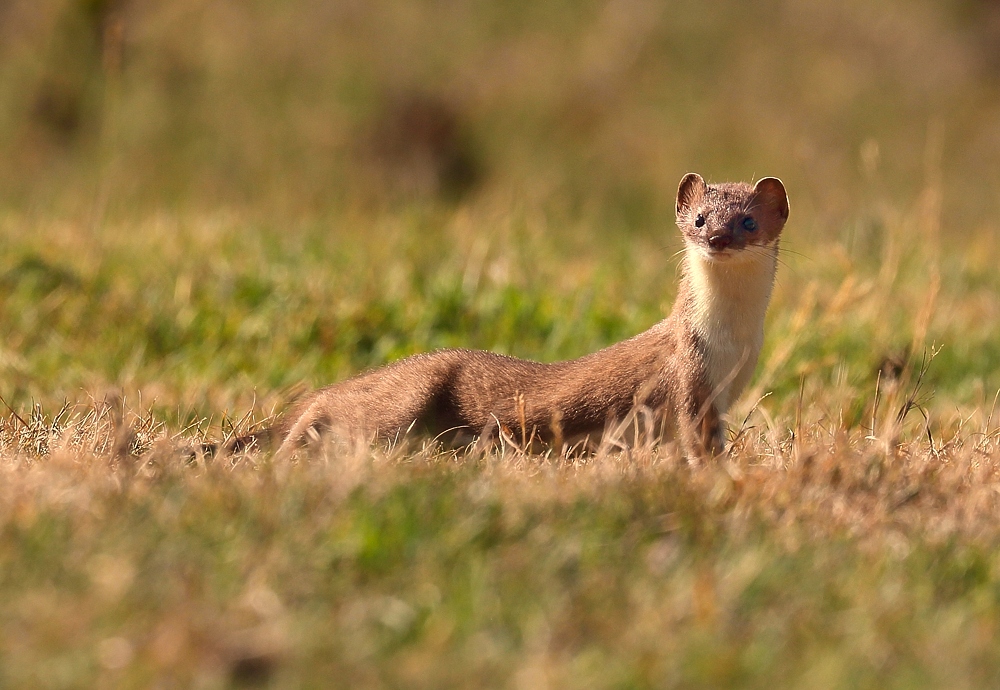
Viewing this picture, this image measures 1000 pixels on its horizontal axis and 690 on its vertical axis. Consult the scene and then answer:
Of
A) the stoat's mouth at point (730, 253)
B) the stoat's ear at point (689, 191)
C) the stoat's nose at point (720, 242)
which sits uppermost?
the stoat's ear at point (689, 191)

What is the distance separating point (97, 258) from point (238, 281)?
75cm

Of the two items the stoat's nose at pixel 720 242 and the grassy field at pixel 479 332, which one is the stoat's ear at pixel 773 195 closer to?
the stoat's nose at pixel 720 242

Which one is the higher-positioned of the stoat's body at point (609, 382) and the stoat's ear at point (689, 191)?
the stoat's ear at point (689, 191)

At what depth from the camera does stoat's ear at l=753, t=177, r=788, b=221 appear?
15.1 ft

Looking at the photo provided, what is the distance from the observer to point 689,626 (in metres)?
2.57

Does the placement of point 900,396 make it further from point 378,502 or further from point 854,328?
point 378,502

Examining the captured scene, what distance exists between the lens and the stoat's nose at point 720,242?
4.31 m

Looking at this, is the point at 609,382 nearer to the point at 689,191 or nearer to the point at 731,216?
the point at 731,216

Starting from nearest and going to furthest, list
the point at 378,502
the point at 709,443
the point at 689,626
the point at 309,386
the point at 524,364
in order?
the point at 689,626, the point at 378,502, the point at 709,443, the point at 524,364, the point at 309,386

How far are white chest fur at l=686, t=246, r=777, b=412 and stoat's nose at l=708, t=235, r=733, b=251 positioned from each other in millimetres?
66

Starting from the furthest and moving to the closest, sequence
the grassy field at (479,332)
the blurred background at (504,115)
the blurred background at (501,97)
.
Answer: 1. the blurred background at (501,97)
2. the blurred background at (504,115)
3. the grassy field at (479,332)

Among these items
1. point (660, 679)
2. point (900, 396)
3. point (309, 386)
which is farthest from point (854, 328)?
point (660, 679)

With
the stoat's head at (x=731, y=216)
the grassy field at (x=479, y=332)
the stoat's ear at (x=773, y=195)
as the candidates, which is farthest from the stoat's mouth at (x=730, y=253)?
the grassy field at (x=479, y=332)

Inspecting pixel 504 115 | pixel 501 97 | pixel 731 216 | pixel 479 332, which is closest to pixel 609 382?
pixel 731 216
